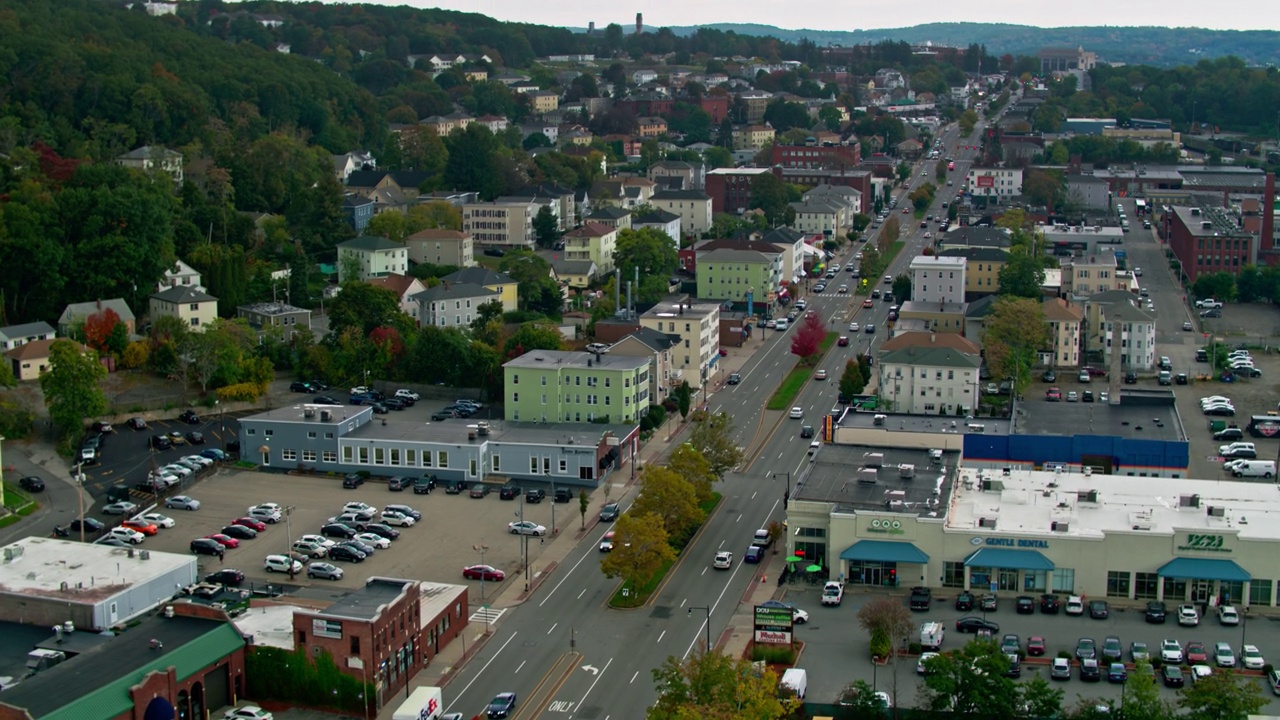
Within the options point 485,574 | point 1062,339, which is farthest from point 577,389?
point 1062,339

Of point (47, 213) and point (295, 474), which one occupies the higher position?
point (47, 213)

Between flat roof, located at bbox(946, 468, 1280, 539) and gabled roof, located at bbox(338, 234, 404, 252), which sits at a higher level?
gabled roof, located at bbox(338, 234, 404, 252)

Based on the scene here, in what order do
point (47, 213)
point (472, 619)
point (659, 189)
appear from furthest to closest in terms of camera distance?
point (659, 189) → point (47, 213) → point (472, 619)

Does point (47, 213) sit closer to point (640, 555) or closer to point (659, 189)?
point (640, 555)

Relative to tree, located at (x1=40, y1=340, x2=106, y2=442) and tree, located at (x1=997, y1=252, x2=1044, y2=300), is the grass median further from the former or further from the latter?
tree, located at (x1=40, y1=340, x2=106, y2=442)

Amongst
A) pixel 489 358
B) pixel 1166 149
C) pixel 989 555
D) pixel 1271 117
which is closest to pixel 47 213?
pixel 489 358

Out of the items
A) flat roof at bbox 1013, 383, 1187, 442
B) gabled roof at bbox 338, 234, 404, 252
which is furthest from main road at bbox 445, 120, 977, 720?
gabled roof at bbox 338, 234, 404, 252
